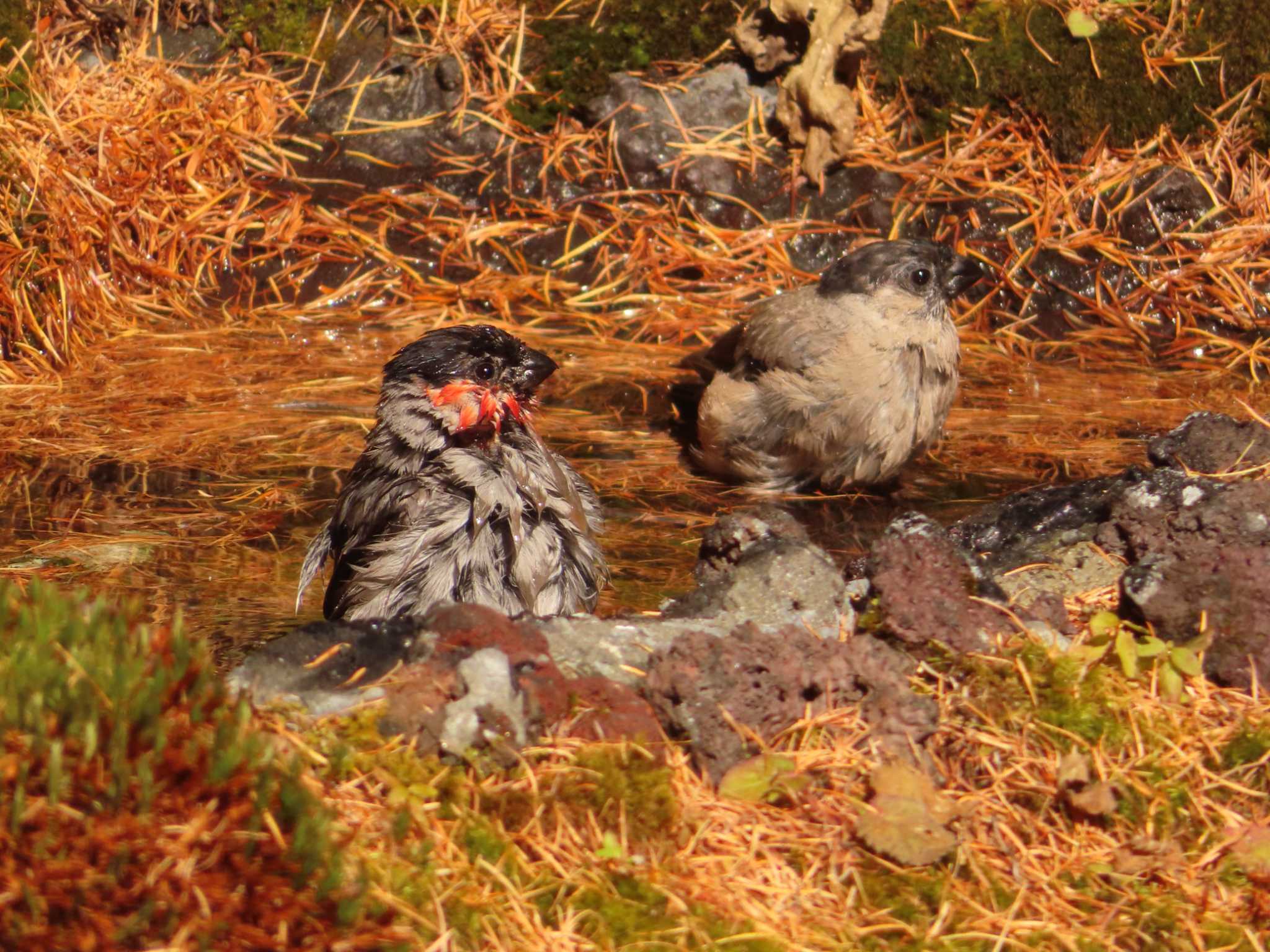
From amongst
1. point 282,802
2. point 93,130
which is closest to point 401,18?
point 93,130

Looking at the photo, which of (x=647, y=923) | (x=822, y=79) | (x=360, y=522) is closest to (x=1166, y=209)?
(x=822, y=79)

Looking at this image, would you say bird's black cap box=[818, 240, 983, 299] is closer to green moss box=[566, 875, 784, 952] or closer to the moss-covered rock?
green moss box=[566, 875, 784, 952]

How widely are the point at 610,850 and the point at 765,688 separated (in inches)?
23.6

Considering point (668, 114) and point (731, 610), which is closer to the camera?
point (731, 610)

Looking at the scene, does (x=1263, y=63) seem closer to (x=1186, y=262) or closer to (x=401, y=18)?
(x=1186, y=262)

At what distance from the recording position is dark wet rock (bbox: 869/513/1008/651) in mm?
3664

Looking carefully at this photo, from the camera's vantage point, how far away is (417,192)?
840 cm

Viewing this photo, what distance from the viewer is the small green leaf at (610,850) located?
2.92 metres

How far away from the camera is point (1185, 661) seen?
364cm

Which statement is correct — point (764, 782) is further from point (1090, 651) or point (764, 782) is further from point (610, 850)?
point (1090, 651)

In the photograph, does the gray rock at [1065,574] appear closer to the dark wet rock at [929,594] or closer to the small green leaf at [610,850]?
the dark wet rock at [929,594]

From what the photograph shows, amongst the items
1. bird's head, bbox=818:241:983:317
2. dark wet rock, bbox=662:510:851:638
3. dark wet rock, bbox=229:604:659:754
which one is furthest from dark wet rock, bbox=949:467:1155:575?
bird's head, bbox=818:241:983:317

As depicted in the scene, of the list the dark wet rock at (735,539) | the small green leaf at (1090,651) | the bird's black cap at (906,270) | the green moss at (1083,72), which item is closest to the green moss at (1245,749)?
the small green leaf at (1090,651)

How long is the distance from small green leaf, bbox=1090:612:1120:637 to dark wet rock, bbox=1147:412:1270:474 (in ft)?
4.18
